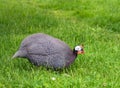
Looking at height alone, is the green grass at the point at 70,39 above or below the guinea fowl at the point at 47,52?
below

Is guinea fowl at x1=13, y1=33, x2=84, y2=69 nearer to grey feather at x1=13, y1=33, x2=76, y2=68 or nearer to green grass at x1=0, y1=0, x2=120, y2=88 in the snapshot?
grey feather at x1=13, y1=33, x2=76, y2=68

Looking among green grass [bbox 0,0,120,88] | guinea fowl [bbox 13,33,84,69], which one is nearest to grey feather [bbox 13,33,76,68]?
guinea fowl [bbox 13,33,84,69]

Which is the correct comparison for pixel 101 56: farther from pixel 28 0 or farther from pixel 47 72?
pixel 28 0

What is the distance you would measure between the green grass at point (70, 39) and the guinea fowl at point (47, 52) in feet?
0.43

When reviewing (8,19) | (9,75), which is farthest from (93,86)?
(8,19)

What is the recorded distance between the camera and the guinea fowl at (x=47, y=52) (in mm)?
6516

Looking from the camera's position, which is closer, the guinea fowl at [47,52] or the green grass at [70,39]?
the green grass at [70,39]

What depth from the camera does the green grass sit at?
231 inches

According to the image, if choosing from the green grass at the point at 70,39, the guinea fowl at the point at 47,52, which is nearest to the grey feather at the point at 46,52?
the guinea fowl at the point at 47,52

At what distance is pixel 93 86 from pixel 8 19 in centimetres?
508

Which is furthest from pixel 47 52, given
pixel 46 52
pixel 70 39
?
pixel 70 39

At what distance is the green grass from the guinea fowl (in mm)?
131

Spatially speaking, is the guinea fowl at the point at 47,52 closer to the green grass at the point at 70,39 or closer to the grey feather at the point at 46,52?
the grey feather at the point at 46,52

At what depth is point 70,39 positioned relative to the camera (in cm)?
871
